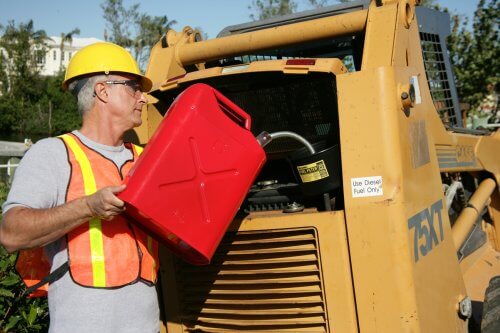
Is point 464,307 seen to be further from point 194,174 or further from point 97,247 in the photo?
point 97,247

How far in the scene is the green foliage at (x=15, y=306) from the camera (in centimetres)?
364

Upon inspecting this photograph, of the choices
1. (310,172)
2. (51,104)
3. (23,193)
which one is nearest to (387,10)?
(310,172)

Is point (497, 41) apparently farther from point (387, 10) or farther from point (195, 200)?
point (195, 200)

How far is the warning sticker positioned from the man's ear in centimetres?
117

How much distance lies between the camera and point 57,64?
250ft

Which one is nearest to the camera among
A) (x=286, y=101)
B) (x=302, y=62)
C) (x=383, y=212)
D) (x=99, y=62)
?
(x=383, y=212)

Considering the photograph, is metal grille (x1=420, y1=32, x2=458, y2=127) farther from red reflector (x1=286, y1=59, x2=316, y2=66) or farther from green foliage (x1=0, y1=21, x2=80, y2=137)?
green foliage (x1=0, y1=21, x2=80, y2=137)

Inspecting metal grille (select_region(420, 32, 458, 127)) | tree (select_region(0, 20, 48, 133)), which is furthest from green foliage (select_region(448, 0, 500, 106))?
tree (select_region(0, 20, 48, 133))

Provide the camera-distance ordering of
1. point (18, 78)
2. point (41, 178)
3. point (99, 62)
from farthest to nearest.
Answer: point (18, 78) → point (99, 62) → point (41, 178)

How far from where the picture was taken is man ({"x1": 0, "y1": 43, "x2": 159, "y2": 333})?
2.21 m

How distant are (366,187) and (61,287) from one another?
1.35 metres

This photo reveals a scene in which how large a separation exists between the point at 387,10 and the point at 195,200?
1.42 m

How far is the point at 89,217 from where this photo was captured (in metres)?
2.23

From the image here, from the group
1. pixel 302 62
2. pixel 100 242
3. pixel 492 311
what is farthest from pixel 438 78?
pixel 100 242
